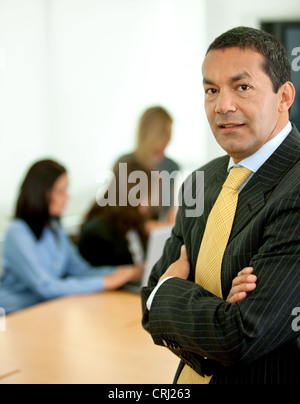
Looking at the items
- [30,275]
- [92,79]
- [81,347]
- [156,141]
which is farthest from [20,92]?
[81,347]

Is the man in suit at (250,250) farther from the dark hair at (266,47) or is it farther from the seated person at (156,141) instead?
the seated person at (156,141)

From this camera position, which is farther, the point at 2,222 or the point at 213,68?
the point at 2,222

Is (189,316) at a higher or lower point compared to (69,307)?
higher

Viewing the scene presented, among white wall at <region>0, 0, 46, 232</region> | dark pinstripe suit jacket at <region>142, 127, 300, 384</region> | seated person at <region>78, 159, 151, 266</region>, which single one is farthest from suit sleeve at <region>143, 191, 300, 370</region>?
white wall at <region>0, 0, 46, 232</region>

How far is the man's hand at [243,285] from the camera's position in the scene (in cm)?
109

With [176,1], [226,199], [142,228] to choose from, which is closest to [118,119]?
[176,1]

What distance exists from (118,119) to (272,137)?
150 inches

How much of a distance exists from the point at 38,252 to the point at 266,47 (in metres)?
2.03

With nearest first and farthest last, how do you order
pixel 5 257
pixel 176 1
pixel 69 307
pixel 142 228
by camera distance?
pixel 69 307, pixel 5 257, pixel 142 228, pixel 176 1

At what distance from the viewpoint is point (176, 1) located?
4.89 meters

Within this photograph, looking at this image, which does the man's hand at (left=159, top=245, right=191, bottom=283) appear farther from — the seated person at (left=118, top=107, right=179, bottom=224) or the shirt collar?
the seated person at (left=118, top=107, right=179, bottom=224)

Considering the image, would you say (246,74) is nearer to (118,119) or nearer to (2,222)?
(2,222)

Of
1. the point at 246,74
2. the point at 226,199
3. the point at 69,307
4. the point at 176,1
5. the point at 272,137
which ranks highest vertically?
the point at 176,1

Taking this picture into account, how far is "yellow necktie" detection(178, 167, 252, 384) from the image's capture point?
3.96ft
